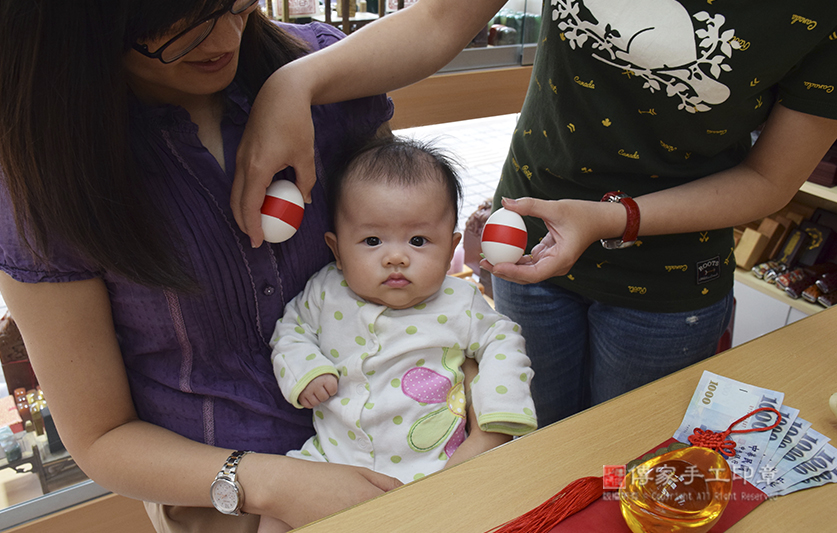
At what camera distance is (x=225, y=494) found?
87 cm

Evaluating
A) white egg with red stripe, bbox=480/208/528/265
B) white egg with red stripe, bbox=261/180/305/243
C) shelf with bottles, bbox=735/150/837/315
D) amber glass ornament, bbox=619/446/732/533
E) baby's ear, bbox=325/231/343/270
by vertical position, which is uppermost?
white egg with red stripe, bbox=261/180/305/243

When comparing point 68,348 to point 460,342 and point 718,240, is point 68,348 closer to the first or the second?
point 460,342

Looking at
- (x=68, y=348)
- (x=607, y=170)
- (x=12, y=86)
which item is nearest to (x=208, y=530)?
(x=68, y=348)

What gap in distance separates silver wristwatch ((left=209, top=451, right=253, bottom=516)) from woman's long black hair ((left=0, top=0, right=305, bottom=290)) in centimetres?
30

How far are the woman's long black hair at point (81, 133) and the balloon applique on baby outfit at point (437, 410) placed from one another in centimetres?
44

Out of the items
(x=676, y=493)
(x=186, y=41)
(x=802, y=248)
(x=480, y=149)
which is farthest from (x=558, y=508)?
(x=802, y=248)

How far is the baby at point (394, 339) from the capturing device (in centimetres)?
100

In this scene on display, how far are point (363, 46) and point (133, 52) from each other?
0.42 meters

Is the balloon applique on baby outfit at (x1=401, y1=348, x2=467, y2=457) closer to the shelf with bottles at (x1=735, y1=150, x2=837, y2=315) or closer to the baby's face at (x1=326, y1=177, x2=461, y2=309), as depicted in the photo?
the baby's face at (x1=326, y1=177, x2=461, y2=309)

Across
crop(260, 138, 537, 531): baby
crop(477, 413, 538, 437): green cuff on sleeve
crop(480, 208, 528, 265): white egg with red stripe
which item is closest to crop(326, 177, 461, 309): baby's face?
crop(260, 138, 537, 531): baby

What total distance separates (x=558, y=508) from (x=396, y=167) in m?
0.65

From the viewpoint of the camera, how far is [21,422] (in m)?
1.60

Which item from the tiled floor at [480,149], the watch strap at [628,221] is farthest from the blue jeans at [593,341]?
the tiled floor at [480,149]

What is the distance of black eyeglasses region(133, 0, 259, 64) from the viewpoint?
2.28 ft
